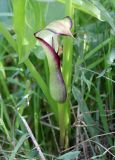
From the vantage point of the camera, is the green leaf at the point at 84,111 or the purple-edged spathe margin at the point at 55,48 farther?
the green leaf at the point at 84,111

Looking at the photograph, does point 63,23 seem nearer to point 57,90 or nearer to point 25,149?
point 57,90

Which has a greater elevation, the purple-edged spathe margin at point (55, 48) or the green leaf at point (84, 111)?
the purple-edged spathe margin at point (55, 48)

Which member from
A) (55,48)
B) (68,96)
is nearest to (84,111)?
(68,96)

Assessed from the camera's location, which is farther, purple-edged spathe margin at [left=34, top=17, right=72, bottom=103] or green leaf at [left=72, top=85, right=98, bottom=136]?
green leaf at [left=72, top=85, right=98, bottom=136]

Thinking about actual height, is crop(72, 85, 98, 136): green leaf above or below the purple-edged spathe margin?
below

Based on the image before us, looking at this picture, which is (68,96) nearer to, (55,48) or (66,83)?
(66,83)
